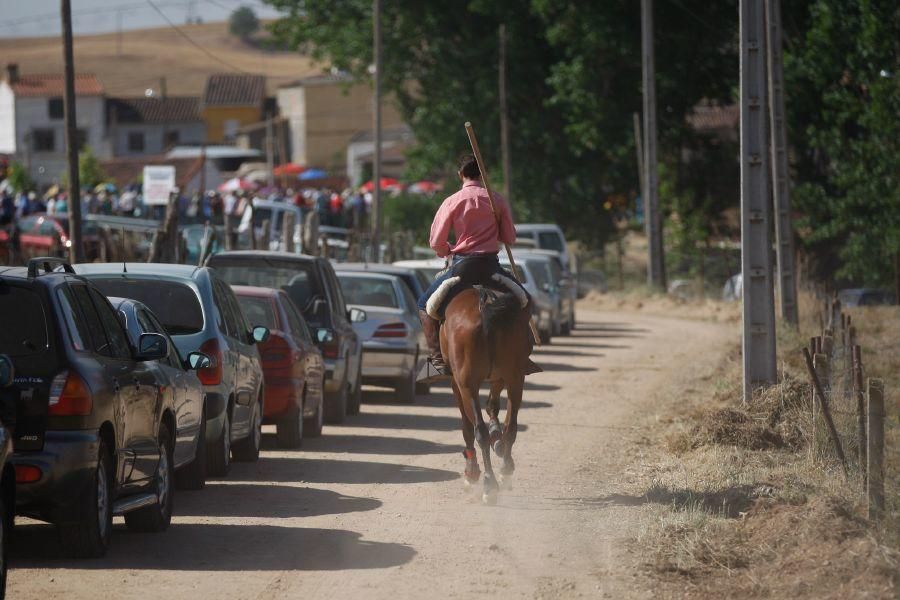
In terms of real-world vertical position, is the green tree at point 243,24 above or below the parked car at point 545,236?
above

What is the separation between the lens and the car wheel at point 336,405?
18578 mm

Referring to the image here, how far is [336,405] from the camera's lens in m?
18.6

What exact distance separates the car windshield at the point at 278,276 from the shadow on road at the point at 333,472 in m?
3.59

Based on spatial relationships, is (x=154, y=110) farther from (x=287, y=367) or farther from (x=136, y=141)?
(x=287, y=367)

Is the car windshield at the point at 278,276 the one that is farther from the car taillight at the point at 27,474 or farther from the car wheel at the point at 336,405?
the car taillight at the point at 27,474

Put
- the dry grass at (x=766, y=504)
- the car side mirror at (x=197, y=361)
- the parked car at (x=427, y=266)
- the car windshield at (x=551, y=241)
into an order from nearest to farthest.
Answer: the dry grass at (x=766, y=504) < the car side mirror at (x=197, y=361) < the parked car at (x=427, y=266) < the car windshield at (x=551, y=241)

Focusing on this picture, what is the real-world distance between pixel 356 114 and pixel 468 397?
103382 mm

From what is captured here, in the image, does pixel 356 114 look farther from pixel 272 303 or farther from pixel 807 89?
pixel 272 303

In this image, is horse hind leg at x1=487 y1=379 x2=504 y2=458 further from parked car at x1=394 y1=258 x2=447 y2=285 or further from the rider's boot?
parked car at x1=394 y1=258 x2=447 y2=285

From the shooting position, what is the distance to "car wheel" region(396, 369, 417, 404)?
21484 millimetres

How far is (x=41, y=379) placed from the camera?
9.23m

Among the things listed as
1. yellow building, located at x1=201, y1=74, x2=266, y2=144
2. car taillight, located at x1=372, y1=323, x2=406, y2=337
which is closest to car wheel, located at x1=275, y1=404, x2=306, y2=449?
car taillight, located at x1=372, y1=323, x2=406, y2=337

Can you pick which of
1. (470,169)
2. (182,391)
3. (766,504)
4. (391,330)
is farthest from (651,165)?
(766,504)

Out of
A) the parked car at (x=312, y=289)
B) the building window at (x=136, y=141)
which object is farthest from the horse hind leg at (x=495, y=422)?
the building window at (x=136, y=141)
